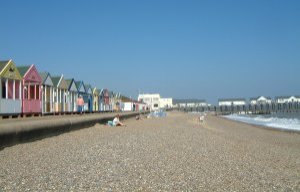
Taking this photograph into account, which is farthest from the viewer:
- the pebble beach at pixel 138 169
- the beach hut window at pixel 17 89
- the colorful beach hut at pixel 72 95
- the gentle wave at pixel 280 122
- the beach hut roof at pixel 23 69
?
the gentle wave at pixel 280 122

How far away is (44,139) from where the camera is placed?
14.1 metres

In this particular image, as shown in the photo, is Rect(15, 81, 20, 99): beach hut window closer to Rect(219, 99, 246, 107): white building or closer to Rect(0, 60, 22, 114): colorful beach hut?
Rect(0, 60, 22, 114): colorful beach hut

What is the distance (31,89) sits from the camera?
2542 centimetres

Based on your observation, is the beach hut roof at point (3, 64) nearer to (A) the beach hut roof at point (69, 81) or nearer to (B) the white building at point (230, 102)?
(A) the beach hut roof at point (69, 81)

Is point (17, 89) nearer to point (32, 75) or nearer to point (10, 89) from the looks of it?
point (10, 89)

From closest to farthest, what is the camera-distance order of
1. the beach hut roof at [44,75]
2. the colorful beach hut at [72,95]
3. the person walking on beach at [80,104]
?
the beach hut roof at [44,75] < the colorful beach hut at [72,95] < the person walking on beach at [80,104]

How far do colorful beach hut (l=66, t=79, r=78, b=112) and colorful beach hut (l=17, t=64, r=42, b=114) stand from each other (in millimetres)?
7447

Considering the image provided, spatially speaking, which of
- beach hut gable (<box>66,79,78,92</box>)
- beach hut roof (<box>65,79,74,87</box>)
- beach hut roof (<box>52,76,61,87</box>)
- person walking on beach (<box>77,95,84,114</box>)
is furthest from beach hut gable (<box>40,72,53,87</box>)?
person walking on beach (<box>77,95,84,114</box>)

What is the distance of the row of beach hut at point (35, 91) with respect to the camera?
2141 cm

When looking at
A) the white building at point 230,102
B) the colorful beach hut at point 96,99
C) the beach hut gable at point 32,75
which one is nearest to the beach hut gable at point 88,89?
the colorful beach hut at point 96,99

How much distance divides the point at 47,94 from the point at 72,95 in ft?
23.1

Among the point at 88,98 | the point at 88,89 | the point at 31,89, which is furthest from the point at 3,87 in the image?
the point at 88,98

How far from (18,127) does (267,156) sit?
7.20 metres

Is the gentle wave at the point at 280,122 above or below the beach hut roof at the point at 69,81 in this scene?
below
